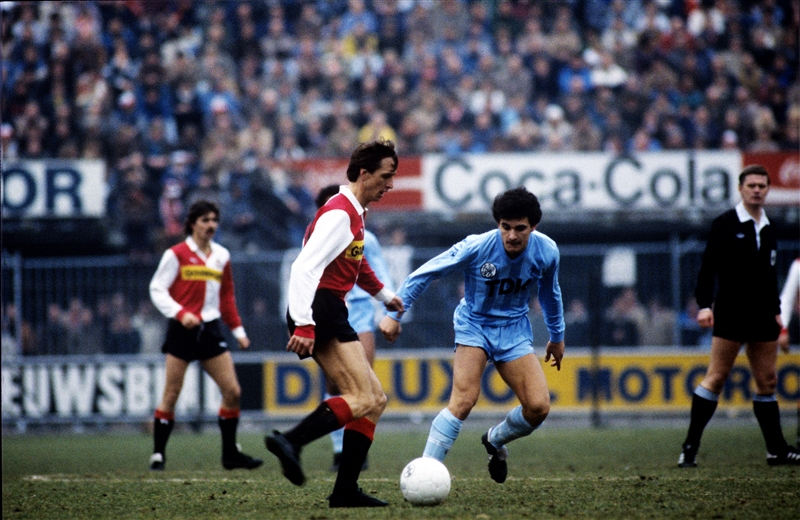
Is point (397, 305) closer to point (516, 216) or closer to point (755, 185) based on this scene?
point (516, 216)

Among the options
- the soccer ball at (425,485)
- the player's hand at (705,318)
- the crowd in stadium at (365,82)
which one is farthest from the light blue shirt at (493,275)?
the crowd in stadium at (365,82)

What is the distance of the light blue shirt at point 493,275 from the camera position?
664cm

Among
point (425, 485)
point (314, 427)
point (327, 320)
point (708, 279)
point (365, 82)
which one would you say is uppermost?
point (365, 82)

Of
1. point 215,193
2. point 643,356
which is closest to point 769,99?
point 643,356

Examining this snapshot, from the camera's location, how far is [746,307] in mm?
8336

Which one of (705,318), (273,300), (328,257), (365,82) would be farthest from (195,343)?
(365,82)

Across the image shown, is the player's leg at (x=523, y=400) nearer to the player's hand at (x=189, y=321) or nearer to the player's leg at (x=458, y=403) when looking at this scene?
the player's leg at (x=458, y=403)

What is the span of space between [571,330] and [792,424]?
3.31 meters

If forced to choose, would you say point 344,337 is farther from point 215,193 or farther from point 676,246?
point 215,193

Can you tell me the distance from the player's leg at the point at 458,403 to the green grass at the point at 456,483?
0.37m

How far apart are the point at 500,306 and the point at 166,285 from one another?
3.85m

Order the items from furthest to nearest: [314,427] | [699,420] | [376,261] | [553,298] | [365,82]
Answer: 1. [365,82]
2. [376,261]
3. [699,420]
4. [553,298]
5. [314,427]

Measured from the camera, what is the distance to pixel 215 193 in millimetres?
17656

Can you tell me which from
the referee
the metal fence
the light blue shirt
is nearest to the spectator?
the metal fence
